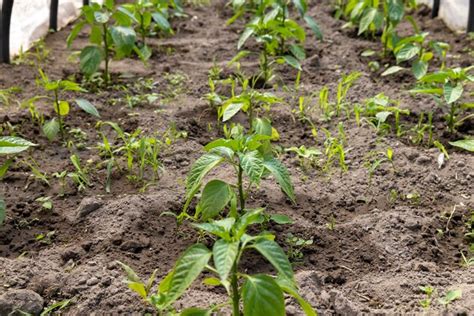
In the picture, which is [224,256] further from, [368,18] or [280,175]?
[368,18]

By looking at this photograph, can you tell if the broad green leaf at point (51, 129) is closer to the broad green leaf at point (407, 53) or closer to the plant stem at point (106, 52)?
the plant stem at point (106, 52)

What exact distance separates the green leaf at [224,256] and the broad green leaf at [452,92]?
72.7 inches

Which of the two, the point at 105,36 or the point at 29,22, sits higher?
the point at 105,36

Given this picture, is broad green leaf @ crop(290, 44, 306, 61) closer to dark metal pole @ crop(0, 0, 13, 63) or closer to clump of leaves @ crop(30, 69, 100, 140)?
clump of leaves @ crop(30, 69, 100, 140)

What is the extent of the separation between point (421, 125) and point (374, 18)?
117cm

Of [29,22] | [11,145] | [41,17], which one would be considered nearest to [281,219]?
[11,145]

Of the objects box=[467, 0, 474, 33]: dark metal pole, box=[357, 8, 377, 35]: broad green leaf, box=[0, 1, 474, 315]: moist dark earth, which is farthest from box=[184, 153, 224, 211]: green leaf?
box=[467, 0, 474, 33]: dark metal pole

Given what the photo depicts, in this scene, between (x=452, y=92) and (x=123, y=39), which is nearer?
(x=452, y=92)

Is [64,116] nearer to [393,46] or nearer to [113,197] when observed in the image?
[113,197]

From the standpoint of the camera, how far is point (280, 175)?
288 cm

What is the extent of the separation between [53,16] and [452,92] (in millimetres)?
2997

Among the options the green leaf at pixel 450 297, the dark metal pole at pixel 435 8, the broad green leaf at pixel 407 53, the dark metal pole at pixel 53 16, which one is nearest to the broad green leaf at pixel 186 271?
the green leaf at pixel 450 297

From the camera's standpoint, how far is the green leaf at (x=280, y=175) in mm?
2859

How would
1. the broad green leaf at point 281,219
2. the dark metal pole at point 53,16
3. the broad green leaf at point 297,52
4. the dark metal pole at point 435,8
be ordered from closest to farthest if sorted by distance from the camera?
the broad green leaf at point 281,219, the broad green leaf at point 297,52, the dark metal pole at point 53,16, the dark metal pole at point 435,8
